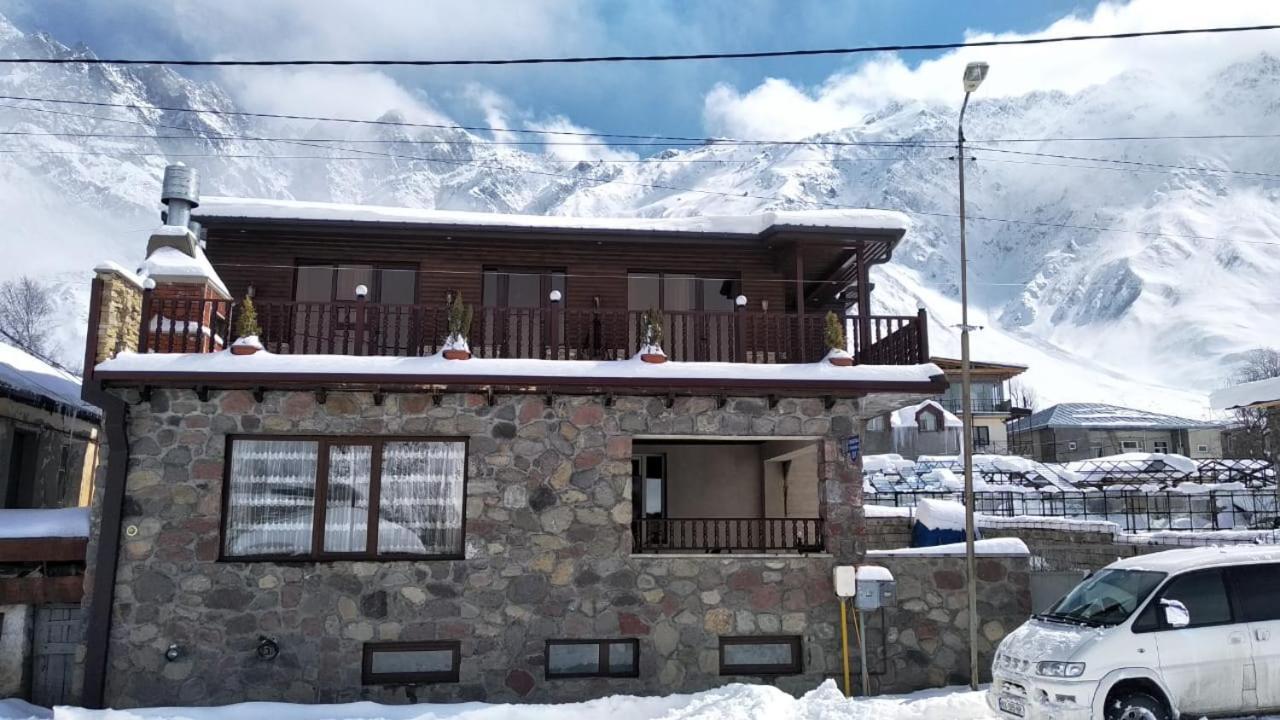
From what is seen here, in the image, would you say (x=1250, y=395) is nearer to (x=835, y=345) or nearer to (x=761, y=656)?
(x=835, y=345)

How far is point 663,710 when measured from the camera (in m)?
10.1

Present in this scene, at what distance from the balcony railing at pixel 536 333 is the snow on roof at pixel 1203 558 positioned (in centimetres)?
378

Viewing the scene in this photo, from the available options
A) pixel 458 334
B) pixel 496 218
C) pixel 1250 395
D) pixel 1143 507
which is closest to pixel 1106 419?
pixel 1143 507

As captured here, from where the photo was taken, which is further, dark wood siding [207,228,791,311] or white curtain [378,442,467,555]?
dark wood siding [207,228,791,311]

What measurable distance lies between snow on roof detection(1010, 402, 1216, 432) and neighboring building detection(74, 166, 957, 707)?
4839 cm

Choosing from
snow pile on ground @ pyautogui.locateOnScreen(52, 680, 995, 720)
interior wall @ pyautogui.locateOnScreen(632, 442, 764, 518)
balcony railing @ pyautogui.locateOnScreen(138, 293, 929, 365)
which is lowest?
snow pile on ground @ pyautogui.locateOnScreen(52, 680, 995, 720)

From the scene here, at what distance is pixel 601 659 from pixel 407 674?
222cm

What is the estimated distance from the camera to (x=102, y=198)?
162625mm

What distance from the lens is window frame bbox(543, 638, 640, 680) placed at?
11.1 meters

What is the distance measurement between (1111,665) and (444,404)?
745cm

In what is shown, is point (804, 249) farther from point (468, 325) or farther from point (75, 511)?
point (75, 511)

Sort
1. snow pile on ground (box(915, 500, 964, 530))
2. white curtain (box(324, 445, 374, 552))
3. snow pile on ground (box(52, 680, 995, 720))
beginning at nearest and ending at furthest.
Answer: snow pile on ground (box(52, 680, 995, 720))
white curtain (box(324, 445, 374, 552))
snow pile on ground (box(915, 500, 964, 530))

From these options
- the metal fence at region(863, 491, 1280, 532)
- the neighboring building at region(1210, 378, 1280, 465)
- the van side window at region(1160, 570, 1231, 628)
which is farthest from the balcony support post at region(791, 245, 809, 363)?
the metal fence at region(863, 491, 1280, 532)

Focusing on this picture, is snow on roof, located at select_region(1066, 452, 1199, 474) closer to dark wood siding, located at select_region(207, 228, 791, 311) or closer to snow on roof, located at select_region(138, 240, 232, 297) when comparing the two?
dark wood siding, located at select_region(207, 228, 791, 311)
